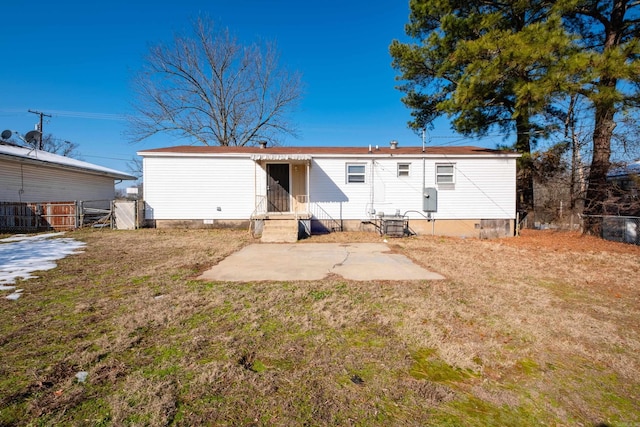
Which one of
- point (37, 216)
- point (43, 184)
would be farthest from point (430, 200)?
point (43, 184)

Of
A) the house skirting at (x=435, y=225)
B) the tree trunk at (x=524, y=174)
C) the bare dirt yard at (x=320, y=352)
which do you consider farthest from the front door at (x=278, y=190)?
the tree trunk at (x=524, y=174)

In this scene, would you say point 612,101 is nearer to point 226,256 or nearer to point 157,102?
point 226,256

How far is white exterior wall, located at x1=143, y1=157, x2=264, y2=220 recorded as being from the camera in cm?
1137

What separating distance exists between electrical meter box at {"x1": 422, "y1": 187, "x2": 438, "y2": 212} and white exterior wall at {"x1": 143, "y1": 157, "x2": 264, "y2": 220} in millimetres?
6768

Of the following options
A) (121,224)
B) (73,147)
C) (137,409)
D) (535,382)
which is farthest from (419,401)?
(73,147)

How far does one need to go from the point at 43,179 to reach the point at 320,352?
58.9 feet

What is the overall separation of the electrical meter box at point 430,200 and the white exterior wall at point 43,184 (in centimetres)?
1785

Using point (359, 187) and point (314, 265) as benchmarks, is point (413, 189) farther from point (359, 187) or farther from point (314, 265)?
point (314, 265)

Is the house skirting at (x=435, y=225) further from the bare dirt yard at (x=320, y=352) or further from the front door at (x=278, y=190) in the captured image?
the bare dirt yard at (x=320, y=352)

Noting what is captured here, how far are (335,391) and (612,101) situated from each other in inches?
429

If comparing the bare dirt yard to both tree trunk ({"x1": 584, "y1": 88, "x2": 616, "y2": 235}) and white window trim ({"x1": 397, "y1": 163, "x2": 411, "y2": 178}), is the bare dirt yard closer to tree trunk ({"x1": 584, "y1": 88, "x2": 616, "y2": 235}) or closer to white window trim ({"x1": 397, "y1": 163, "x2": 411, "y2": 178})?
tree trunk ({"x1": 584, "y1": 88, "x2": 616, "y2": 235})

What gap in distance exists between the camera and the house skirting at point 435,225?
11.5 meters

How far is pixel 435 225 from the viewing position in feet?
37.9

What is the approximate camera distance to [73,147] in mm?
34844
